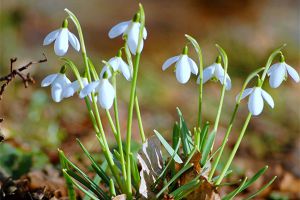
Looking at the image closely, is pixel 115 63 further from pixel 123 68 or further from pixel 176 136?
pixel 176 136

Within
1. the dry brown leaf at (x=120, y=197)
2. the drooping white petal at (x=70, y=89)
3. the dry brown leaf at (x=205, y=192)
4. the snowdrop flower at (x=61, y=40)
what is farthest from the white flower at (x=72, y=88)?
the dry brown leaf at (x=205, y=192)

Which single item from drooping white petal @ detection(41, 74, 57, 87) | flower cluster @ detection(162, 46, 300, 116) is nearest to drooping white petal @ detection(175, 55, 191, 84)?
flower cluster @ detection(162, 46, 300, 116)

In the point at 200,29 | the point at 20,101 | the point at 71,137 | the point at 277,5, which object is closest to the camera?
the point at 71,137

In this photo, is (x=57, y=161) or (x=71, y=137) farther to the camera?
(x=71, y=137)

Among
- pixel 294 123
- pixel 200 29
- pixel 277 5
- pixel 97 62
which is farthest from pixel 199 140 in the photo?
pixel 277 5

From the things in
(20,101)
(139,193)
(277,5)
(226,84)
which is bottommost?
(277,5)

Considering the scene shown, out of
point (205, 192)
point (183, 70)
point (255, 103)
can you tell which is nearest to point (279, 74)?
point (255, 103)

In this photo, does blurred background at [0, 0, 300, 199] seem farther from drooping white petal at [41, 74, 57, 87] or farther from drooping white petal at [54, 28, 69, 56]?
drooping white petal at [54, 28, 69, 56]

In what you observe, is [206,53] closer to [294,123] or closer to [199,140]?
[294,123]
